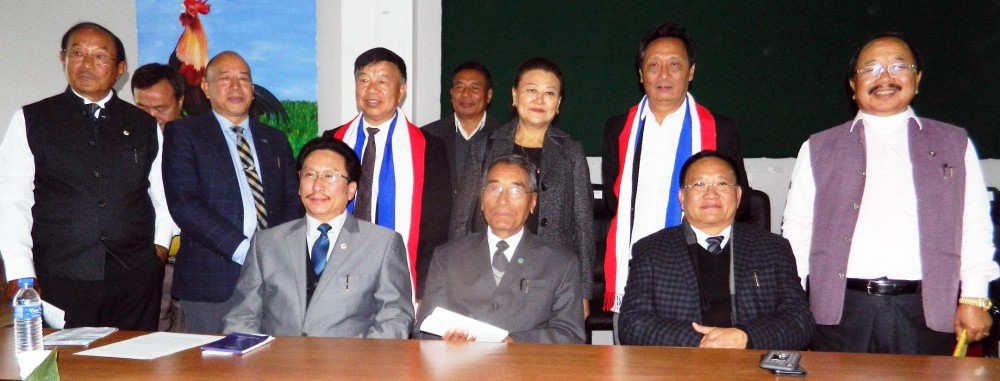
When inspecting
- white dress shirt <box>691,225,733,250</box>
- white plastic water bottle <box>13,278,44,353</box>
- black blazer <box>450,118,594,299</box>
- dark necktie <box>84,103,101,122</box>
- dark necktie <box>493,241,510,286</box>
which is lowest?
white plastic water bottle <box>13,278,44,353</box>

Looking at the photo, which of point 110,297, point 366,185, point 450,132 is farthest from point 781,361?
point 450,132

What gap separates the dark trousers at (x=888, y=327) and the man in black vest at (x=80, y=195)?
8.72 feet

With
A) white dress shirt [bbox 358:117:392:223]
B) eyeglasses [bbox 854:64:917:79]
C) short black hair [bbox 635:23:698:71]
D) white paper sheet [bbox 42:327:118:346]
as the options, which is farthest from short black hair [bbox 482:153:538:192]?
white paper sheet [bbox 42:327:118:346]

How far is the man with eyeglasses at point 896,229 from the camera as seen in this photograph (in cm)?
253

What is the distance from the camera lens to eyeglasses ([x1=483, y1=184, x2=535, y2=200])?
2676 millimetres

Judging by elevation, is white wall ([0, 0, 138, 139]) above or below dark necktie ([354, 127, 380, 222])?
above

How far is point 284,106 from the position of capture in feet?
15.6

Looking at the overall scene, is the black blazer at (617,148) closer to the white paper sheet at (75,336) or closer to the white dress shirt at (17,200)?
the white paper sheet at (75,336)

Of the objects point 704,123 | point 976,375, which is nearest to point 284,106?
point 704,123

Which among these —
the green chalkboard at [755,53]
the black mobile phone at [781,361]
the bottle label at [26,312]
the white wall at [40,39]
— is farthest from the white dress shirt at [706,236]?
the white wall at [40,39]

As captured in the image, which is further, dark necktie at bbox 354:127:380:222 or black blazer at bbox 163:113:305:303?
dark necktie at bbox 354:127:380:222

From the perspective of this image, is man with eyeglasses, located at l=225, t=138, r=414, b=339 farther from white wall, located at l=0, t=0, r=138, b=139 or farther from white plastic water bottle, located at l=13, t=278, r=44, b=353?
white wall, located at l=0, t=0, r=138, b=139

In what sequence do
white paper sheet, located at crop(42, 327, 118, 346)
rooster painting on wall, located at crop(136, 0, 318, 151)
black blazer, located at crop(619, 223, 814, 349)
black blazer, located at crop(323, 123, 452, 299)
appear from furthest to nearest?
rooster painting on wall, located at crop(136, 0, 318, 151) < black blazer, located at crop(323, 123, 452, 299) < black blazer, located at crop(619, 223, 814, 349) < white paper sheet, located at crop(42, 327, 118, 346)

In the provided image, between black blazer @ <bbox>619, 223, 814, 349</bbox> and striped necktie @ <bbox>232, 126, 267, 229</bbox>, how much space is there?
4.74 ft
